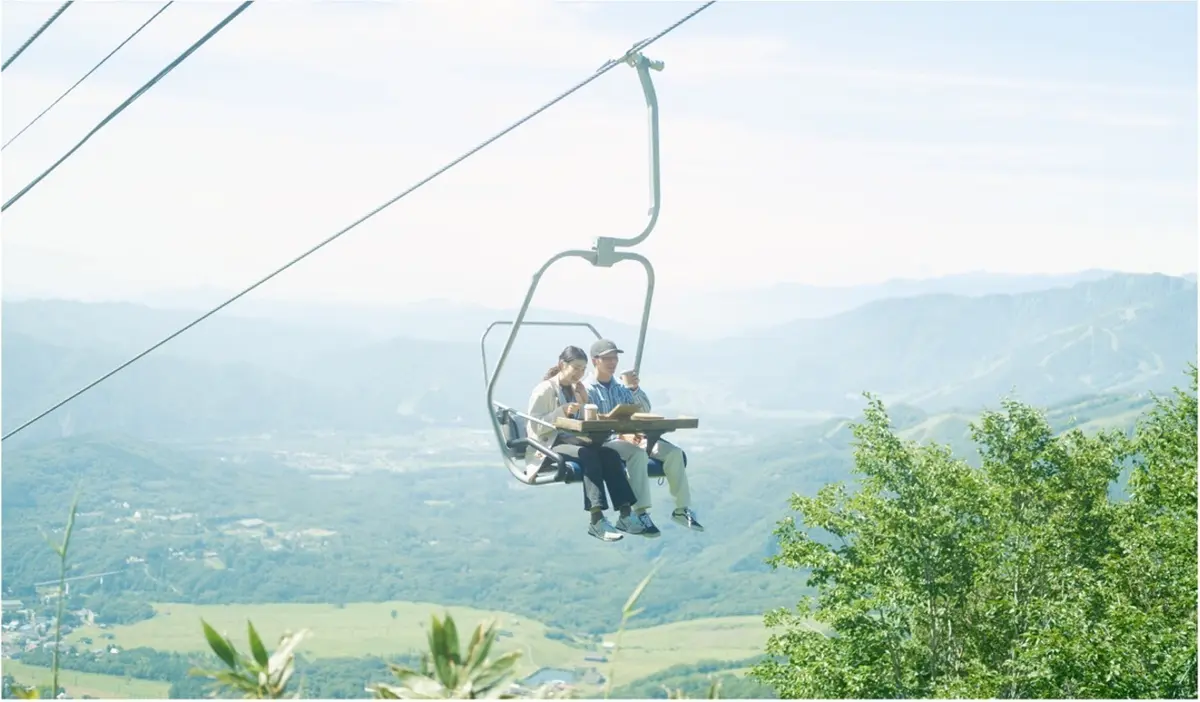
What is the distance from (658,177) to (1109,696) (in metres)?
17.4

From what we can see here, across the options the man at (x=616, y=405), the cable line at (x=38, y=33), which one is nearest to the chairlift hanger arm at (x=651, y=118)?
the man at (x=616, y=405)

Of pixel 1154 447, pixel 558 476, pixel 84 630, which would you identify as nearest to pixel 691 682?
pixel 84 630

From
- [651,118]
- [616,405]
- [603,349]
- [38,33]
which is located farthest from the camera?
[616,405]

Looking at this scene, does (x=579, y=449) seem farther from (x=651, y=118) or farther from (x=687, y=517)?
(x=651, y=118)

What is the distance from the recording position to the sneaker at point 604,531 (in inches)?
265

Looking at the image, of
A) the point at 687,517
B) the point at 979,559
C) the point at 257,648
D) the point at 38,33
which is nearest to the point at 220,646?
the point at 257,648

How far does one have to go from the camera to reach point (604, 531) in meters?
6.89

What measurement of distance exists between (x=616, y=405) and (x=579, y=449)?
1.38ft

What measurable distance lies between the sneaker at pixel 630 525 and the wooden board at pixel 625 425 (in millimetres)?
694

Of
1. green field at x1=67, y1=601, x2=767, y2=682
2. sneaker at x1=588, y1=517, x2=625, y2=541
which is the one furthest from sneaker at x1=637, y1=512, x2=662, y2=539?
green field at x1=67, y1=601, x2=767, y2=682

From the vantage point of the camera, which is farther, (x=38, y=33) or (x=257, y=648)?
(x=38, y=33)

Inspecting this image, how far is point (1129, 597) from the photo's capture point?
22.7m

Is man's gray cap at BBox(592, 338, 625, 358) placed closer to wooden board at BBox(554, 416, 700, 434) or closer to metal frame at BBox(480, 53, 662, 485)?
metal frame at BBox(480, 53, 662, 485)

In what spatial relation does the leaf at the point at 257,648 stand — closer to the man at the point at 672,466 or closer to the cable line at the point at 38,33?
the cable line at the point at 38,33
